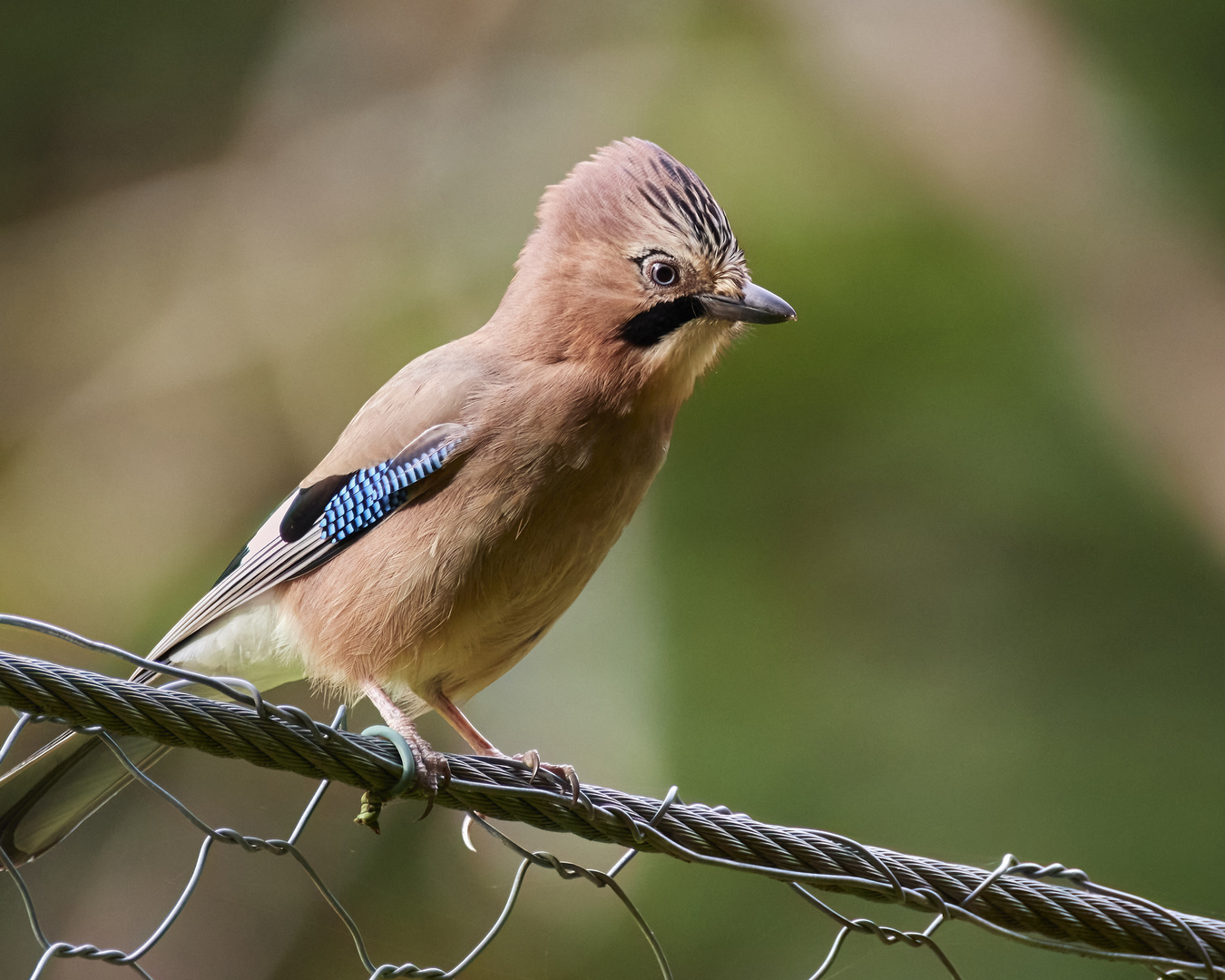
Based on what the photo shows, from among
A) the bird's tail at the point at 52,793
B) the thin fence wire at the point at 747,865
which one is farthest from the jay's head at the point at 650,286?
the bird's tail at the point at 52,793

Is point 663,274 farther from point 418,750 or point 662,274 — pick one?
point 418,750

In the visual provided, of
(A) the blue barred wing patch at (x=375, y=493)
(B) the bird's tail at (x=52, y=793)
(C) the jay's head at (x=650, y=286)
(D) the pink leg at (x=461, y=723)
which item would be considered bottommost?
(B) the bird's tail at (x=52, y=793)

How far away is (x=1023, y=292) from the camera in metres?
6.46

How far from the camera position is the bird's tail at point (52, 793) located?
2098 millimetres

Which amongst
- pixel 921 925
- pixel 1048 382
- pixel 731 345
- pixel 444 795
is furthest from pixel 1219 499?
pixel 444 795

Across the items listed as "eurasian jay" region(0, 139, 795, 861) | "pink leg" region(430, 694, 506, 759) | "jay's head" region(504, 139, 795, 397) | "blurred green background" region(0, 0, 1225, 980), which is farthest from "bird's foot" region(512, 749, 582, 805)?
"blurred green background" region(0, 0, 1225, 980)

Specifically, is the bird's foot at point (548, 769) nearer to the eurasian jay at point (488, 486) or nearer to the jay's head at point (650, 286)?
the eurasian jay at point (488, 486)

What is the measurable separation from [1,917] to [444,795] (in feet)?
12.0

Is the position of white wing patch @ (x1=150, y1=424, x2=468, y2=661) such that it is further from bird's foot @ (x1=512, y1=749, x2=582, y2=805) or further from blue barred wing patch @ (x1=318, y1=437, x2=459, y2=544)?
bird's foot @ (x1=512, y1=749, x2=582, y2=805)

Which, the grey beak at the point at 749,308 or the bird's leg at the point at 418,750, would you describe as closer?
the bird's leg at the point at 418,750

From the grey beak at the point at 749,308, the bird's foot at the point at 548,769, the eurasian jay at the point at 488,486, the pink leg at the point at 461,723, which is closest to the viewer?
the bird's foot at the point at 548,769

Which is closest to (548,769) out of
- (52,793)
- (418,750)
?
(418,750)

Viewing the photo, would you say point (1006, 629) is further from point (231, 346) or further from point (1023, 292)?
point (231, 346)

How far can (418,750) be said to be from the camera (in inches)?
79.9
